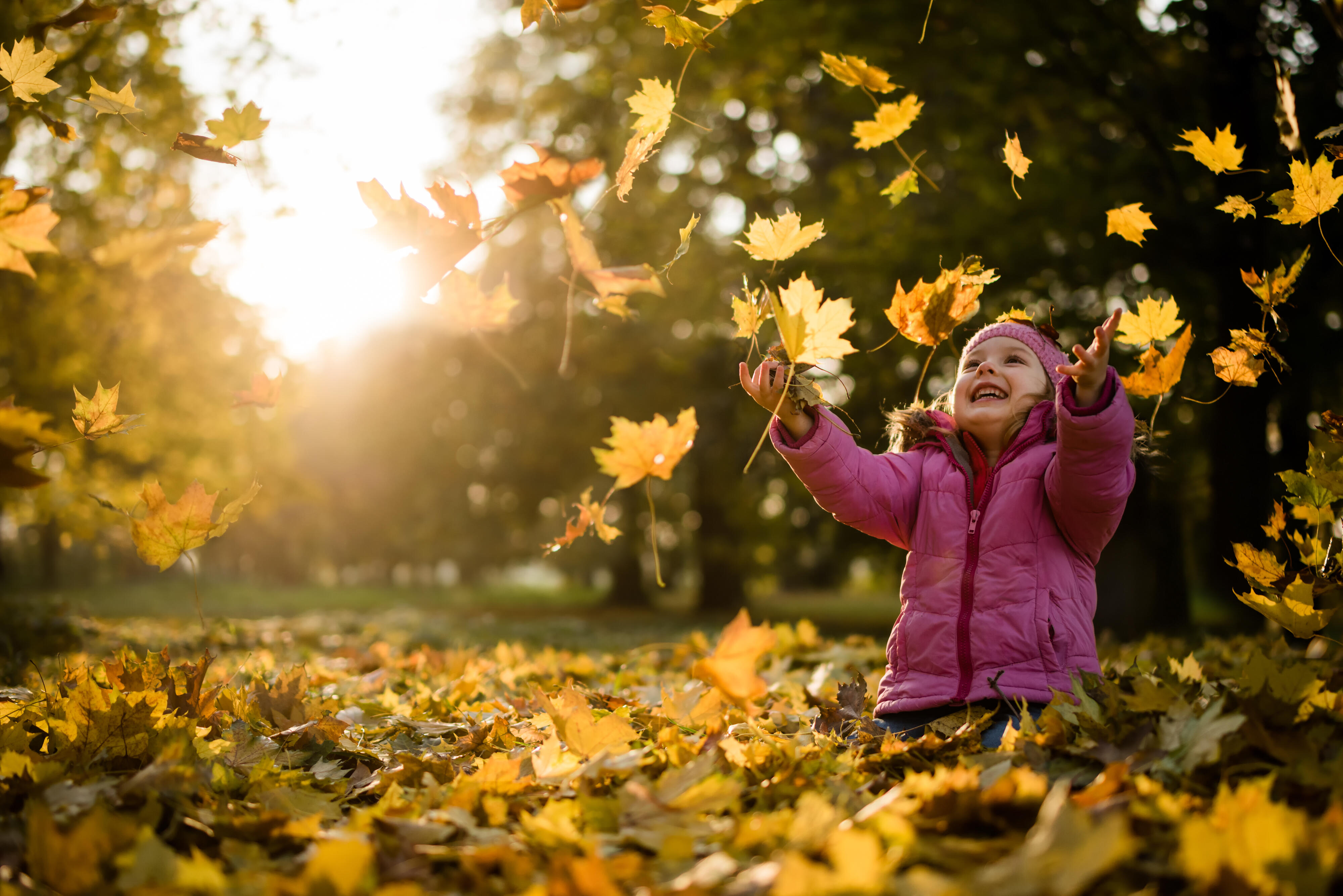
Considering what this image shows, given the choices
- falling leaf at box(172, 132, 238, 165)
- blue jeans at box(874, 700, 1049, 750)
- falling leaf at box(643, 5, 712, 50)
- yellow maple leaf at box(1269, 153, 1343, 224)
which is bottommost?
blue jeans at box(874, 700, 1049, 750)

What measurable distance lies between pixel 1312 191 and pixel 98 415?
2.79 meters

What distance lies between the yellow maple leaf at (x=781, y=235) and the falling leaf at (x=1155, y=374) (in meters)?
0.85

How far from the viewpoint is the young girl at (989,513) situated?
2.18 m

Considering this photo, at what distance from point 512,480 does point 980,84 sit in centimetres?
1104

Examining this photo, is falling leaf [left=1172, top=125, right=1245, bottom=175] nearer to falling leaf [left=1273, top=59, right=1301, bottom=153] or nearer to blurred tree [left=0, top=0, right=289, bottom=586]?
falling leaf [left=1273, top=59, right=1301, bottom=153]

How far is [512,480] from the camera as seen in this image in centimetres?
1605

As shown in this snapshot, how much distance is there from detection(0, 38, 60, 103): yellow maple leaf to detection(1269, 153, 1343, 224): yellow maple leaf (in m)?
2.65

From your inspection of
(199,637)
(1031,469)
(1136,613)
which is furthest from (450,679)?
(1136,613)

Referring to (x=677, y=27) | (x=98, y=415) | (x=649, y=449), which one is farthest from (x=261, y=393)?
(x=677, y=27)

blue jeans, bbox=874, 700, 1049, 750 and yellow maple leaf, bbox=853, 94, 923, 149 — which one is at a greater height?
yellow maple leaf, bbox=853, 94, 923, 149

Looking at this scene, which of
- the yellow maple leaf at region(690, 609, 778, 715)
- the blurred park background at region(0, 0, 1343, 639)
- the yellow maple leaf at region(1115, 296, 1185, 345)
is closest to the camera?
the yellow maple leaf at region(690, 609, 778, 715)

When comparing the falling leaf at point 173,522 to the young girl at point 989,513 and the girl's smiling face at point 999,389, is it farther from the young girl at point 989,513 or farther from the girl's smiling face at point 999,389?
the girl's smiling face at point 999,389

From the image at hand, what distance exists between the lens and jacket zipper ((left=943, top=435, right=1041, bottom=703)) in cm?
230

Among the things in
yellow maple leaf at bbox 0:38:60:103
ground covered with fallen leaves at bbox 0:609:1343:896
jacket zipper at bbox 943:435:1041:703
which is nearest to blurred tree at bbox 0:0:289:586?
yellow maple leaf at bbox 0:38:60:103
